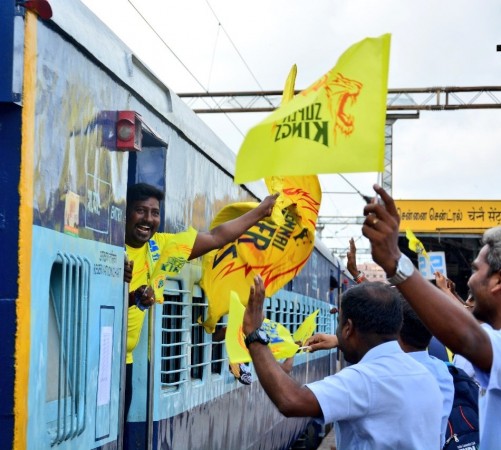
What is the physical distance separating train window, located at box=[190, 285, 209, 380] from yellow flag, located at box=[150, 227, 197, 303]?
0.95 meters

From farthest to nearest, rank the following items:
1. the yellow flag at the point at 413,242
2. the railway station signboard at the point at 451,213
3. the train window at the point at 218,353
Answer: the railway station signboard at the point at 451,213 → the train window at the point at 218,353 → the yellow flag at the point at 413,242

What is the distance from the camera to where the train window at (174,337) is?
18.8 ft

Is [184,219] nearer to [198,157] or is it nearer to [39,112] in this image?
[198,157]

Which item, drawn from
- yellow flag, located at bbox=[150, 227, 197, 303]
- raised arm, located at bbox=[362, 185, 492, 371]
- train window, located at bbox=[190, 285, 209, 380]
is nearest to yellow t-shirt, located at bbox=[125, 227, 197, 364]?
yellow flag, located at bbox=[150, 227, 197, 303]

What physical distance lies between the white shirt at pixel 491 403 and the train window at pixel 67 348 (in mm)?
1561

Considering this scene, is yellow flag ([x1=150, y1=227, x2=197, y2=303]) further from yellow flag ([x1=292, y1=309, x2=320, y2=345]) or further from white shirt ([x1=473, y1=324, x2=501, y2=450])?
white shirt ([x1=473, y1=324, x2=501, y2=450])

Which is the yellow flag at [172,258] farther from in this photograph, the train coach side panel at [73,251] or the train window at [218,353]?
the train window at [218,353]

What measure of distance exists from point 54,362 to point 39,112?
3.12ft

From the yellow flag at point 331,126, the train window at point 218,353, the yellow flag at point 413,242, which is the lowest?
the train window at point 218,353

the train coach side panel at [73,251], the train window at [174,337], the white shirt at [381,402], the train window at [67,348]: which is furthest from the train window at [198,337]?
the white shirt at [381,402]

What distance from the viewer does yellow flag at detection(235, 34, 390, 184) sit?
2.96 metres

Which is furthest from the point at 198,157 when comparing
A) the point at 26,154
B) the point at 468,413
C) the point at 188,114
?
the point at 26,154

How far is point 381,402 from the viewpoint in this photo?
3.35 m

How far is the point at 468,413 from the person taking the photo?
15.7ft
